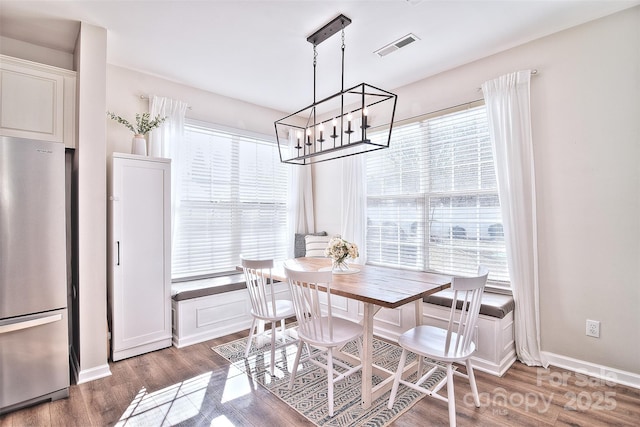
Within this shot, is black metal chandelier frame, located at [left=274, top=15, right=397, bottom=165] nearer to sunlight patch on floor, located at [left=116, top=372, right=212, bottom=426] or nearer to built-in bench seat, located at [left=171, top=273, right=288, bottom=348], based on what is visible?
built-in bench seat, located at [left=171, top=273, right=288, bottom=348]

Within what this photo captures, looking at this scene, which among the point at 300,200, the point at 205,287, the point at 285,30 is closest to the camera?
the point at 285,30

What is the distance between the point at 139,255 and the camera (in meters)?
2.85

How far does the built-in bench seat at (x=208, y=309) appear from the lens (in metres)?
3.09

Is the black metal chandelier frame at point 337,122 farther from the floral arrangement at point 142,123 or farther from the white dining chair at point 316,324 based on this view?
the floral arrangement at point 142,123

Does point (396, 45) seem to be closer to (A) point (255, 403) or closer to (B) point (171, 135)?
(B) point (171, 135)

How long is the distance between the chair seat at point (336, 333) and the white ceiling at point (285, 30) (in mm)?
2291

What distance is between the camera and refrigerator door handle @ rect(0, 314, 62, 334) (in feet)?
6.47

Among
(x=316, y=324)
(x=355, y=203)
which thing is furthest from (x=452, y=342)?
(x=355, y=203)

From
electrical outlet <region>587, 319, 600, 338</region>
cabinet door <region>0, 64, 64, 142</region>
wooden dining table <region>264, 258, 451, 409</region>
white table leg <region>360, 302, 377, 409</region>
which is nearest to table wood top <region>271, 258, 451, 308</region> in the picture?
wooden dining table <region>264, 258, 451, 409</region>

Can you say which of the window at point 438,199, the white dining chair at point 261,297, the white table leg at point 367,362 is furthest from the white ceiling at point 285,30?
the white table leg at point 367,362

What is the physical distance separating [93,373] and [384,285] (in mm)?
2383

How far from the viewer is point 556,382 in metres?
2.36

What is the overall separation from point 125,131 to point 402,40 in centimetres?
285

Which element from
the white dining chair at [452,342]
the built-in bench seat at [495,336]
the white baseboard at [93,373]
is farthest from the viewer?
the built-in bench seat at [495,336]
